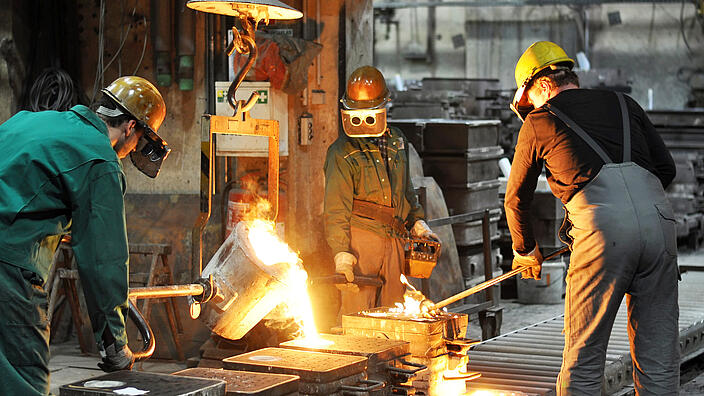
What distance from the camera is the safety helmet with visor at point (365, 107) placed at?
18.2 feet

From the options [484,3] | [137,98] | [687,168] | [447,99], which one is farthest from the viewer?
[484,3]

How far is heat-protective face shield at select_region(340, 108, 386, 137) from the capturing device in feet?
18.2

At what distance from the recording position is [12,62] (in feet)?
21.2

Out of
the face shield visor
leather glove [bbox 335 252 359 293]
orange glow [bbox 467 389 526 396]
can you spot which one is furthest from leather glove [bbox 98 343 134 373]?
leather glove [bbox 335 252 359 293]

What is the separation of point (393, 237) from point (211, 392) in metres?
2.88

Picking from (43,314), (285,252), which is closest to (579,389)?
(285,252)

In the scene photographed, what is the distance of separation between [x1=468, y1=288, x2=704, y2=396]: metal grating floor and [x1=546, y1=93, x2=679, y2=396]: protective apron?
58 centimetres

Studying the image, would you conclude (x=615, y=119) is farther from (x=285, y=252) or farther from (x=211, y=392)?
(x=211, y=392)

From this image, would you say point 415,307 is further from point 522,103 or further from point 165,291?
point 165,291

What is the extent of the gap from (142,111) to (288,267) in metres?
0.96

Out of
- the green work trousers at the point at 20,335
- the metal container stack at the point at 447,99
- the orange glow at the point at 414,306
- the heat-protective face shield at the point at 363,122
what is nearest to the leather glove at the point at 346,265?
the orange glow at the point at 414,306

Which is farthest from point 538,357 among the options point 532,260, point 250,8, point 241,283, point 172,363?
point 250,8

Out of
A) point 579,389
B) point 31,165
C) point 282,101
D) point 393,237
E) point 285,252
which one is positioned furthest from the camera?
point 282,101

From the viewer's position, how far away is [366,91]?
558 centimetres
